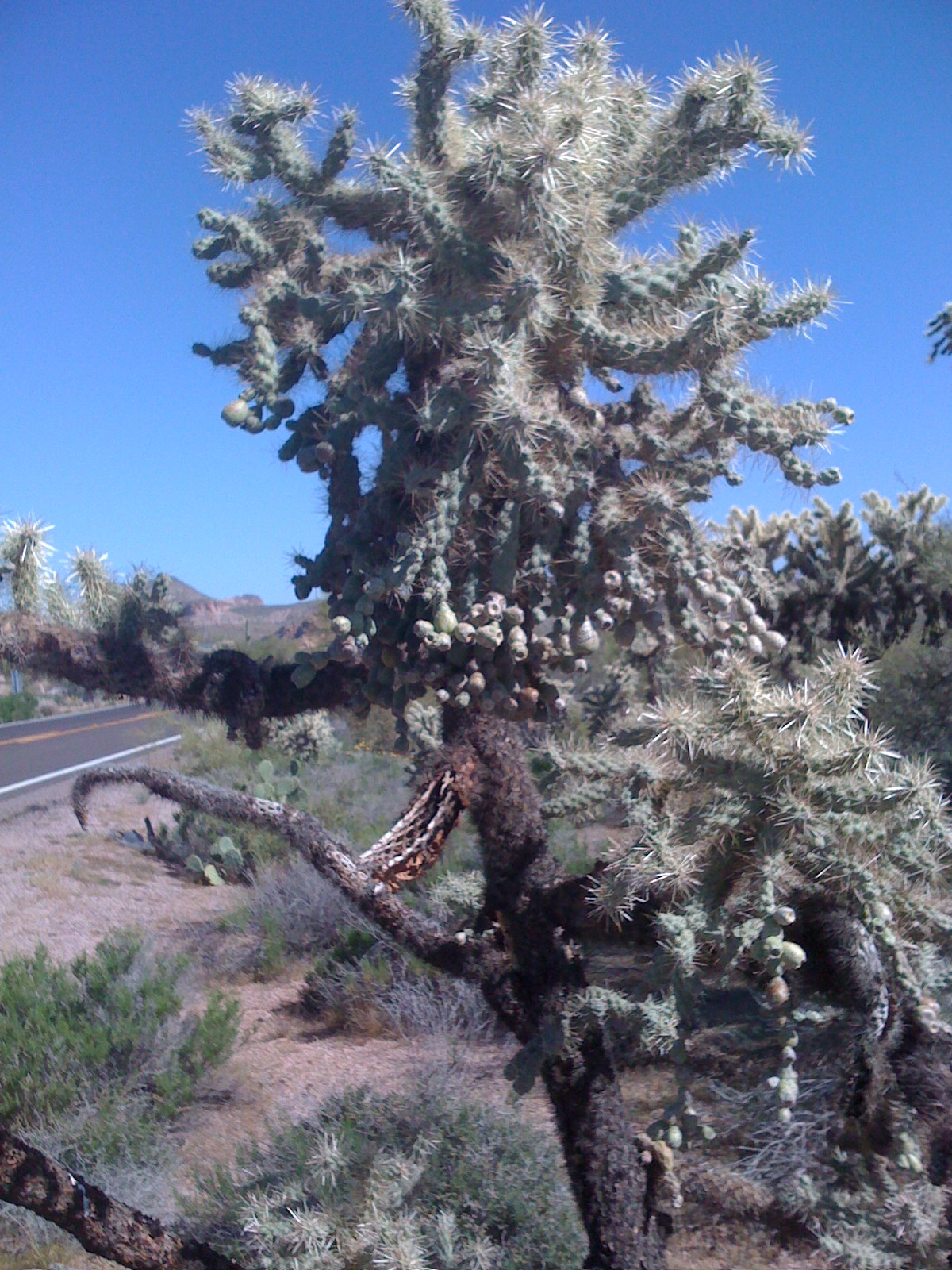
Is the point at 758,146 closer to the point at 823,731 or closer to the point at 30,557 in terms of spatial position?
the point at 823,731

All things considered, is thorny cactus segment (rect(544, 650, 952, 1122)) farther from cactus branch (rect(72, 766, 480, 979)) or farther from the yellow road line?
the yellow road line

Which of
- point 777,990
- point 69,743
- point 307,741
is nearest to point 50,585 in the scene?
point 777,990

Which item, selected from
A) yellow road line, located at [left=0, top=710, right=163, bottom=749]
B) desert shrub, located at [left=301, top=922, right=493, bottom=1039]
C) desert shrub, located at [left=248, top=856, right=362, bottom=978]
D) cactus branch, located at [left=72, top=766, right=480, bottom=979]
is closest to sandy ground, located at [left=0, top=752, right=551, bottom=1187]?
desert shrub, located at [left=301, top=922, right=493, bottom=1039]

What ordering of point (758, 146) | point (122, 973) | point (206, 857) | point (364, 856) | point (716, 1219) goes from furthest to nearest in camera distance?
point (206, 857) → point (122, 973) → point (716, 1219) → point (758, 146) → point (364, 856)

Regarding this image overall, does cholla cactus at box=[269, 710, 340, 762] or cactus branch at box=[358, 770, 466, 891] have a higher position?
cactus branch at box=[358, 770, 466, 891]

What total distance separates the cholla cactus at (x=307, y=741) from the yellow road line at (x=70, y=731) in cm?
1022

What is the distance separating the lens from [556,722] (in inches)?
112

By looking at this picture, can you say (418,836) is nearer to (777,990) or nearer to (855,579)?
(777,990)

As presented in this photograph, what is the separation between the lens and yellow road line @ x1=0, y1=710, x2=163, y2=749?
27708 millimetres

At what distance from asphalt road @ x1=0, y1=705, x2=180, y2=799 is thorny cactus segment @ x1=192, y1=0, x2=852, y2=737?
14024 millimetres

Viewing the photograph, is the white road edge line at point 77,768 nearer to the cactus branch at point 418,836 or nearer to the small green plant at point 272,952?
the small green plant at point 272,952

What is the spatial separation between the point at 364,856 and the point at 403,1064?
3720mm

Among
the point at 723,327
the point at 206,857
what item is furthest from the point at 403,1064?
the point at 206,857

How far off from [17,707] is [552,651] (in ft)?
124
